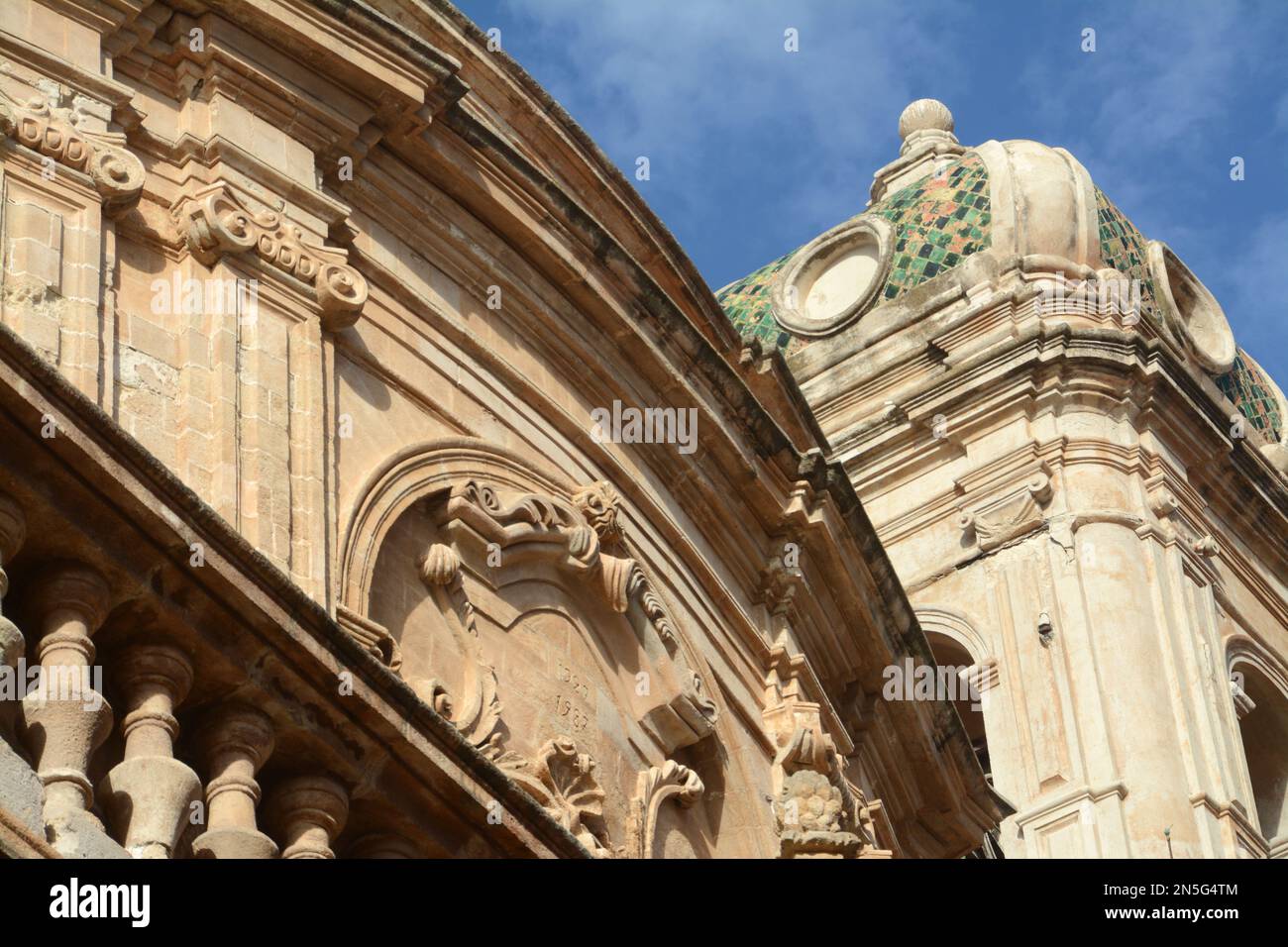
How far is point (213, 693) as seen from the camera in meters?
10.8

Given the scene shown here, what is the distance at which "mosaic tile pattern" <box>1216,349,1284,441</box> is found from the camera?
32562 millimetres

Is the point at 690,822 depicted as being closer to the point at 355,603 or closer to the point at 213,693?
the point at 355,603

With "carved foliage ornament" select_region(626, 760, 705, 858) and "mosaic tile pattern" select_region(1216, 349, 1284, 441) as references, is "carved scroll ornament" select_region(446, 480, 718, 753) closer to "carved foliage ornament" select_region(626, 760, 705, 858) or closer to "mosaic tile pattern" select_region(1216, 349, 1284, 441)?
"carved foliage ornament" select_region(626, 760, 705, 858)

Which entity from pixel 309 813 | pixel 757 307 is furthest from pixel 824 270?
pixel 309 813

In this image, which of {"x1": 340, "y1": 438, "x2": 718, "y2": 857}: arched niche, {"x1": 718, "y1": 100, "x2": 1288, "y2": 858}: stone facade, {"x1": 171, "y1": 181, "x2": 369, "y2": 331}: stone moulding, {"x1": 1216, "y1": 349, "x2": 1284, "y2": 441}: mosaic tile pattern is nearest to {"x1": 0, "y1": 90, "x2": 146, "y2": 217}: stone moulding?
{"x1": 171, "y1": 181, "x2": 369, "y2": 331}: stone moulding

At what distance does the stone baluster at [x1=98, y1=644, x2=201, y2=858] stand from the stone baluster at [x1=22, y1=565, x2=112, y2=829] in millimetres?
164

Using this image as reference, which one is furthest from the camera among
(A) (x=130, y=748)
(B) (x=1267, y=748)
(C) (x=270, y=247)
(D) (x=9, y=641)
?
(B) (x=1267, y=748)

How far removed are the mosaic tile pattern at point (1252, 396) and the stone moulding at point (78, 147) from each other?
19.3m

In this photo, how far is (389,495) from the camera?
52.4 feet

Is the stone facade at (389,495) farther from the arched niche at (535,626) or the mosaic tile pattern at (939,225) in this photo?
the mosaic tile pattern at (939,225)

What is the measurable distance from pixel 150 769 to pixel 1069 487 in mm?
19687

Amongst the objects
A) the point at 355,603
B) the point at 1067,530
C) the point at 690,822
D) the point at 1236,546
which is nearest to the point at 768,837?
the point at 690,822

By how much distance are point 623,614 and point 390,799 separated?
641 cm

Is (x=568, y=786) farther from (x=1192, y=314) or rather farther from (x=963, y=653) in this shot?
(x=1192, y=314)
